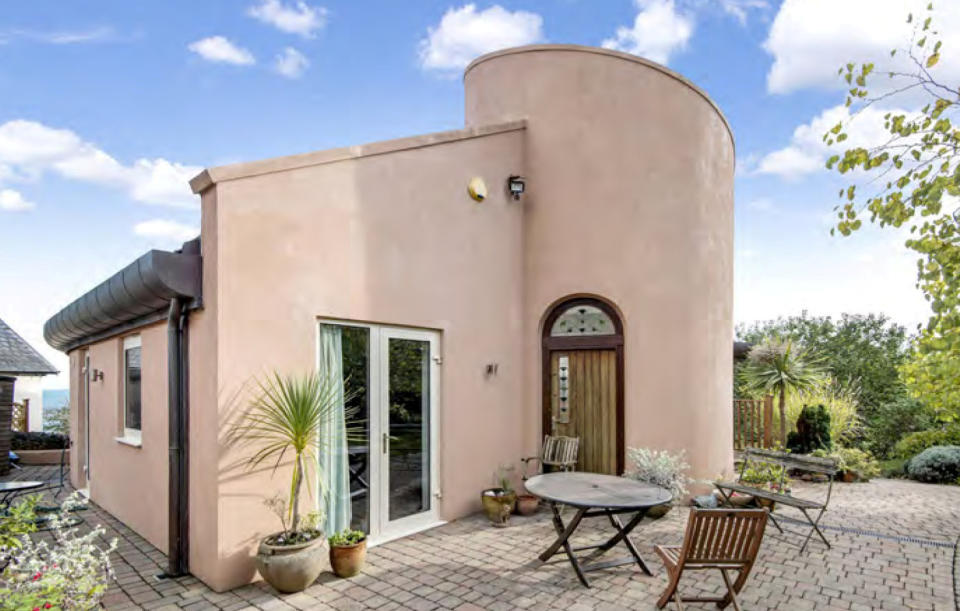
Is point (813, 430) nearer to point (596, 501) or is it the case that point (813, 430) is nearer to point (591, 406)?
point (591, 406)

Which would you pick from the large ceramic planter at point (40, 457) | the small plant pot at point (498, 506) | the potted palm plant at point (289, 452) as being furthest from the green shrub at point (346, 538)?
the large ceramic planter at point (40, 457)

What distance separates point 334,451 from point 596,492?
2.67m

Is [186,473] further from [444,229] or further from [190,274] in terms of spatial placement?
[444,229]

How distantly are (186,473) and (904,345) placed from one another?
1131 inches

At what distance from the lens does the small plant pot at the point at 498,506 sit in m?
6.87

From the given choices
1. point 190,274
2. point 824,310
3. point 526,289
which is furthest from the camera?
point 824,310

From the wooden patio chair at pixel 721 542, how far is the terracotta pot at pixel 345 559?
279cm

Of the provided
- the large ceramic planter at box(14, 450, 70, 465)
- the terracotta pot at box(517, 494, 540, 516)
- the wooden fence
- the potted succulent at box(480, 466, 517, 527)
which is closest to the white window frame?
the potted succulent at box(480, 466, 517, 527)

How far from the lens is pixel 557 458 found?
803 centimetres

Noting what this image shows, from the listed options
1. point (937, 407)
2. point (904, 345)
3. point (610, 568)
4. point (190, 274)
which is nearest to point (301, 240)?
point (190, 274)

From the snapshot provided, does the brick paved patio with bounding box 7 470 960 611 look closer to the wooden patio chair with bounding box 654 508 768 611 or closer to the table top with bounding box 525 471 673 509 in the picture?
the wooden patio chair with bounding box 654 508 768 611

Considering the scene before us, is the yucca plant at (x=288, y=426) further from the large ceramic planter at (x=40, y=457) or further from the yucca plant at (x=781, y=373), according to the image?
the large ceramic planter at (x=40, y=457)

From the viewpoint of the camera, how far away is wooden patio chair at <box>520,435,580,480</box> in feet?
26.0

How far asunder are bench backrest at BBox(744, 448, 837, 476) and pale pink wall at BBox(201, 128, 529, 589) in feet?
10.7
